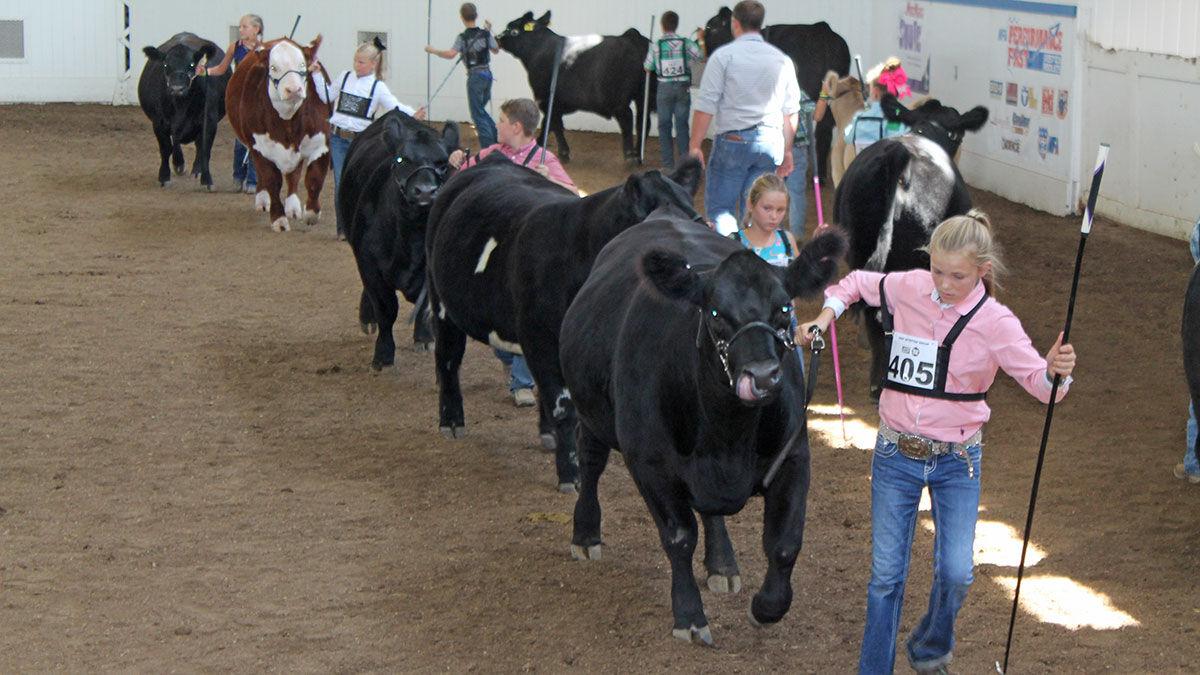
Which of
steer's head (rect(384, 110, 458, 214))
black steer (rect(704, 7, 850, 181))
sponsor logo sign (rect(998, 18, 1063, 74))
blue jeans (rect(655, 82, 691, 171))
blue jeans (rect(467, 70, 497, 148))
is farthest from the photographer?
black steer (rect(704, 7, 850, 181))

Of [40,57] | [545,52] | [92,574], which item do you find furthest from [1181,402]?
[40,57]

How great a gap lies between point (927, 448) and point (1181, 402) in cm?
451

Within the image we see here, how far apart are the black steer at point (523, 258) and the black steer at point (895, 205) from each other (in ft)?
6.65

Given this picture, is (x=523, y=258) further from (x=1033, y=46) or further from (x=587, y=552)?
(x=1033, y=46)

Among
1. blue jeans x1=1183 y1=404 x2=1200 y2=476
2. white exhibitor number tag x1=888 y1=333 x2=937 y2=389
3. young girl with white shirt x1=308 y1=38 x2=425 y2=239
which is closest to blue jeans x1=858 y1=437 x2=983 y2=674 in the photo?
white exhibitor number tag x1=888 y1=333 x2=937 y2=389

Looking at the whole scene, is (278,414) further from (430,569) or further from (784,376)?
(784,376)

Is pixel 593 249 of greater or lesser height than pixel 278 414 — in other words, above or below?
above

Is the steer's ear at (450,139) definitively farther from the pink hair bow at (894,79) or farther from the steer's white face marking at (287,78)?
the steer's white face marking at (287,78)

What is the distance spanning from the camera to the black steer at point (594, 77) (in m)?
19.4

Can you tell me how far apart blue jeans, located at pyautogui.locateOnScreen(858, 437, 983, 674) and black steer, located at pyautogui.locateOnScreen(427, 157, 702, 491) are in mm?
1869

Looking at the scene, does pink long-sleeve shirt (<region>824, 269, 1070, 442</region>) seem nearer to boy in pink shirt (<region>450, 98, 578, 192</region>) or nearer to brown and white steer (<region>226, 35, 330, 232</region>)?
boy in pink shirt (<region>450, 98, 578, 192</region>)

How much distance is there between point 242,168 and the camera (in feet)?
56.2

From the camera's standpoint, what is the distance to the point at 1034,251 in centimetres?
1285

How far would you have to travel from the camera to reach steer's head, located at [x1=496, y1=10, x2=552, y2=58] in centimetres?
2050
